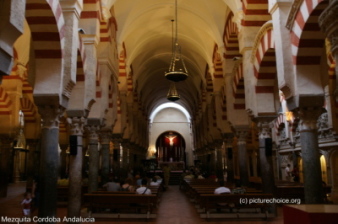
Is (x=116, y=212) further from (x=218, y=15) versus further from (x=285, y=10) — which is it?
(x=218, y=15)

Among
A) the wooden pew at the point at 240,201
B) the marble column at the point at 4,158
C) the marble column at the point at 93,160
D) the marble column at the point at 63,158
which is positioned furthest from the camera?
the marble column at the point at 63,158

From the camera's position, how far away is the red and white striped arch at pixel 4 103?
32.0 ft

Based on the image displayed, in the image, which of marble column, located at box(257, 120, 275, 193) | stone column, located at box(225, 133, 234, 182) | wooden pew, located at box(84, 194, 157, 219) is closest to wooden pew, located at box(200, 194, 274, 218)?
marble column, located at box(257, 120, 275, 193)

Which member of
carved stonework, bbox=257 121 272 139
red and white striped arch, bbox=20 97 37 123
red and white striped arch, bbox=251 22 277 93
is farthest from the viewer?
red and white striped arch, bbox=20 97 37 123

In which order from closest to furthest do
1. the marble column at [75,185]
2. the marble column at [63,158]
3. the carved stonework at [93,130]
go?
the marble column at [75,185], the carved stonework at [93,130], the marble column at [63,158]

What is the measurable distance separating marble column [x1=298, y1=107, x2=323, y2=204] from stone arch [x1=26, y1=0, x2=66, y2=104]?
3.84 meters

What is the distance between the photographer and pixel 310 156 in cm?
512

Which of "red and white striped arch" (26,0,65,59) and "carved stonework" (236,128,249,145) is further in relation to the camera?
"carved stonework" (236,128,249,145)

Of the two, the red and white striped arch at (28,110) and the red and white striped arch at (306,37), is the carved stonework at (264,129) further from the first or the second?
the red and white striped arch at (28,110)

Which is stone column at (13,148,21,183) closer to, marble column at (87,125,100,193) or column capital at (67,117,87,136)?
marble column at (87,125,100,193)

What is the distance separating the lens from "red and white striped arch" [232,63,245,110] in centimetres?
924

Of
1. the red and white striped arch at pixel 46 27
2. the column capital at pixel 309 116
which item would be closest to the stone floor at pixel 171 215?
the column capital at pixel 309 116

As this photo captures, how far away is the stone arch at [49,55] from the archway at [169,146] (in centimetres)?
2940

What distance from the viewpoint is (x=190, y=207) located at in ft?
28.2
